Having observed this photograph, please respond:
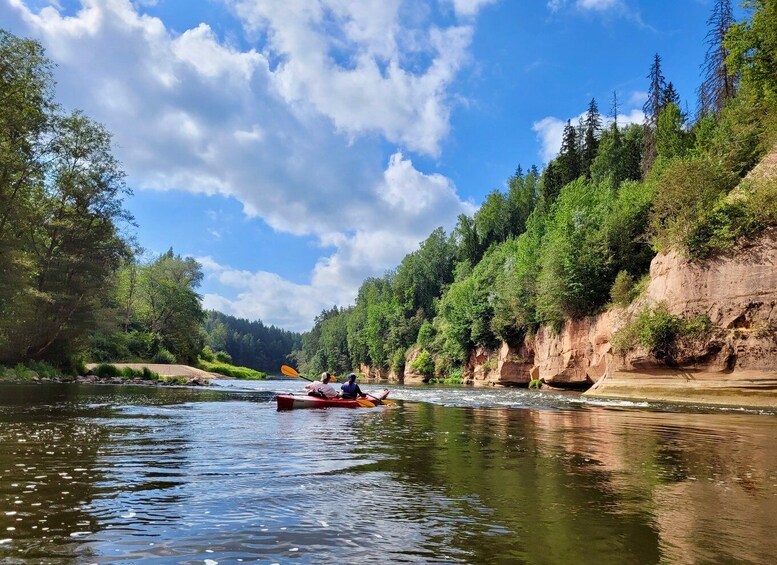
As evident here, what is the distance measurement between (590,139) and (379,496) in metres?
90.5

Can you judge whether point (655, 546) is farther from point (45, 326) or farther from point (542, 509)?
point (45, 326)

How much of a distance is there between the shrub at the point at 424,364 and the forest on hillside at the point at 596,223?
20cm

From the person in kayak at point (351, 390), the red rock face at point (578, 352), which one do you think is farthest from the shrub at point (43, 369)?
the red rock face at point (578, 352)

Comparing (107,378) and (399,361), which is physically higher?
(399,361)

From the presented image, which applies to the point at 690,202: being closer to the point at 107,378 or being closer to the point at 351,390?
the point at 351,390

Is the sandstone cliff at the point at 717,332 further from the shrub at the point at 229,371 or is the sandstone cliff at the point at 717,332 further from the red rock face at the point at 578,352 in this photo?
the shrub at the point at 229,371

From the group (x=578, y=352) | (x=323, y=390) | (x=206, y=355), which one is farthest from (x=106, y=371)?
(x=206, y=355)

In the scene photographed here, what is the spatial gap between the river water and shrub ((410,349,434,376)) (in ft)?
244

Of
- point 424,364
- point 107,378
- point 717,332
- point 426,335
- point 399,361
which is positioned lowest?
point 107,378

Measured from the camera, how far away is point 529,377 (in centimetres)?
5291

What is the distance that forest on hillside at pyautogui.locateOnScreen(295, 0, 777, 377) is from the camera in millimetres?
27078

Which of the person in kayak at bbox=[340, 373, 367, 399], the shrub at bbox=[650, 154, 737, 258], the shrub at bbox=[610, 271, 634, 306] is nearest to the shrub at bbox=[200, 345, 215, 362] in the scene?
the shrub at bbox=[610, 271, 634, 306]

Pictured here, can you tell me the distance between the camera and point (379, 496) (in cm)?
577

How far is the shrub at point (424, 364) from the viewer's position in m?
85.3
